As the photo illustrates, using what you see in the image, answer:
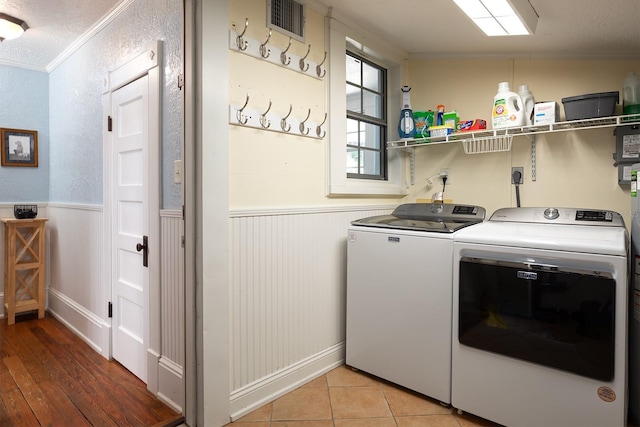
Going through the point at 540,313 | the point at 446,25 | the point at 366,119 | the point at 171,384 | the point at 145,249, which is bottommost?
the point at 171,384

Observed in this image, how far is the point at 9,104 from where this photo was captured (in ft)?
11.1

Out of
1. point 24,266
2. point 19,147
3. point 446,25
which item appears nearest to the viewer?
point 446,25

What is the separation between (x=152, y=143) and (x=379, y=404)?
189cm

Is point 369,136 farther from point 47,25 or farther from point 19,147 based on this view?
point 19,147

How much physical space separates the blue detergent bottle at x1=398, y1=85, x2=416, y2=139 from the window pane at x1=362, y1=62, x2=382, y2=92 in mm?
221

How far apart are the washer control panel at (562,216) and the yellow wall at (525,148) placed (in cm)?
30

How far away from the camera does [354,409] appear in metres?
1.89

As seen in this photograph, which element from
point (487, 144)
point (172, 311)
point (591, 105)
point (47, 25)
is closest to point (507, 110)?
Answer: point (487, 144)

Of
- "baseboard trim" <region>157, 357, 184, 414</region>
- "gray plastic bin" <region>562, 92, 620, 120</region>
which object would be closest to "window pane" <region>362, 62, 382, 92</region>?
"gray plastic bin" <region>562, 92, 620, 120</region>

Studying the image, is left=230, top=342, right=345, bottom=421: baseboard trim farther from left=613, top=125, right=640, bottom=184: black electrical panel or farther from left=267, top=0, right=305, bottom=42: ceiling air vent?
left=613, top=125, right=640, bottom=184: black electrical panel

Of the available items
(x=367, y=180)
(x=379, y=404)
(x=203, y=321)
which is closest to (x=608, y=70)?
(x=367, y=180)

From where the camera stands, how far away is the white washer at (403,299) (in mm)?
1896

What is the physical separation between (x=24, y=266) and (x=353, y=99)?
326 cm

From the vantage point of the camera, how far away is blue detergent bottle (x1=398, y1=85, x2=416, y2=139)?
278 cm
